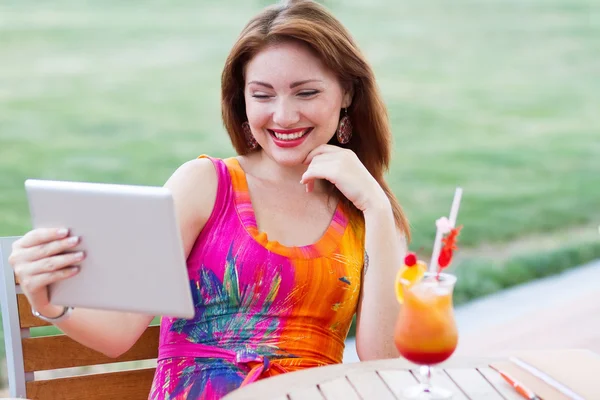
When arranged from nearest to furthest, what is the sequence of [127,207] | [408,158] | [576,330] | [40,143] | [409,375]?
[127,207] < [409,375] < [576,330] < [40,143] < [408,158]

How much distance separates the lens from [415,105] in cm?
564

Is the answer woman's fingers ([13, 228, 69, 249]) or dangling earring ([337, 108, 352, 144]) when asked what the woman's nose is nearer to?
dangling earring ([337, 108, 352, 144])

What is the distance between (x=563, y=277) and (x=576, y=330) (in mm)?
1029

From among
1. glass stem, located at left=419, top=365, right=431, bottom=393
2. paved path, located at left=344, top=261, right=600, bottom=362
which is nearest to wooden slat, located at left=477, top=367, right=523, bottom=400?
glass stem, located at left=419, top=365, right=431, bottom=393

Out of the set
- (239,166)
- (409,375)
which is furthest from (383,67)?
(409,375)

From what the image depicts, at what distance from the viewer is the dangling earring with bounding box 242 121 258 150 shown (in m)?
2.05

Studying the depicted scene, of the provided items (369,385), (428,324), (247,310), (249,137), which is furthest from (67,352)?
(428,324)

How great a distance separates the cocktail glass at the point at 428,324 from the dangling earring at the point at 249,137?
2.34 ft

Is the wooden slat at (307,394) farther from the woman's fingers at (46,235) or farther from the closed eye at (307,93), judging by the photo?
the closed eye at (307,93)

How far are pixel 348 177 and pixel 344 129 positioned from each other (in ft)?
0.72

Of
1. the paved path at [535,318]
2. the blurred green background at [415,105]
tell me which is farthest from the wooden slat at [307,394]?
the blurred green background at [415,105]

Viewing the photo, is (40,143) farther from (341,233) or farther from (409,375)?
(409,375)

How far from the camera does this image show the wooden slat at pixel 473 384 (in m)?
1.46

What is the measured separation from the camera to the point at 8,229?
4.13 metres
